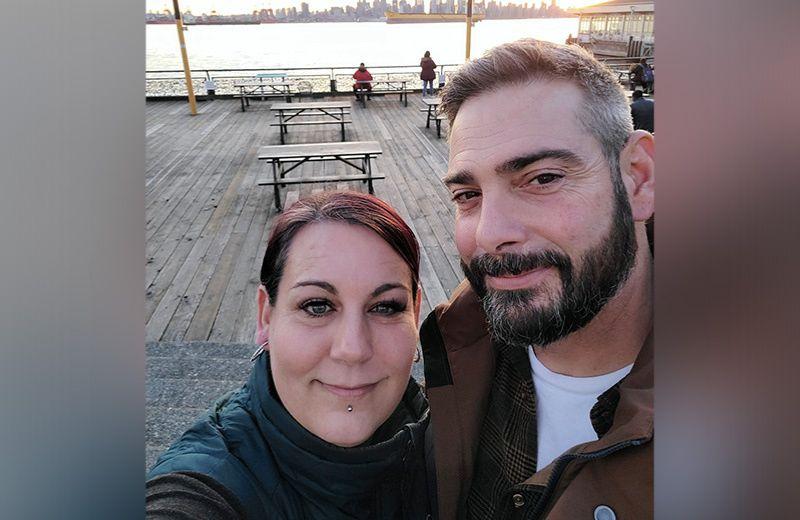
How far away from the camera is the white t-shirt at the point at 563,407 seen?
1017 mm

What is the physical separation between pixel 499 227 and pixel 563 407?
0.44 meters

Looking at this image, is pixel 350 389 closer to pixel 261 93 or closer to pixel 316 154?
pixel 316 154

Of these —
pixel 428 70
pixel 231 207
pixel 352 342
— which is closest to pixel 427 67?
pixel 428 70

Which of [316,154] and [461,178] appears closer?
[461,178]

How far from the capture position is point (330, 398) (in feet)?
3.36

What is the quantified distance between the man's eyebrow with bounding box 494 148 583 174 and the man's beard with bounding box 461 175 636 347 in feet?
0.50

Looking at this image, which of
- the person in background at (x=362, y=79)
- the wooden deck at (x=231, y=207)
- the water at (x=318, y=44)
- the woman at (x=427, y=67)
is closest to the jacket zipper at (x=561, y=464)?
Answer: the wooden deck at (x=231, y=207)

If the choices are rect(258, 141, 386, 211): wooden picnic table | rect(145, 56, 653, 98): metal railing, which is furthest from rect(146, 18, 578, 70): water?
rect(258, 141, 386, 211): wooden picnic table

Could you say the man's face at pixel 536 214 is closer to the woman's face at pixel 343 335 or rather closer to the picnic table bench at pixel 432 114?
the woman's face at pixel 343 335

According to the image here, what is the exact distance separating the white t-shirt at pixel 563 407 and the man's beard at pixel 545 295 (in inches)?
6.0

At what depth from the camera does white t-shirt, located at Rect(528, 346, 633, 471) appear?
102 cm

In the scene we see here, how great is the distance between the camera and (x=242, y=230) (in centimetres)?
584

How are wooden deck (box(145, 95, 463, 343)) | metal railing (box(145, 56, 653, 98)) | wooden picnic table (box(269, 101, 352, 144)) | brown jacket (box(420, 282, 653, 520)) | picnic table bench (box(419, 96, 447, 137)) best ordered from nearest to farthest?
1. brown jacket (box(420, 282, 653, 520))
2. wooden deck (box(145, 95, 463, 343))
3. wooden picnic table (box(269, 101, 352, 144))
4. picnic table bench (box(419, 96, 447, 137))
5. metal railing (box(145, 56, 653, 98))

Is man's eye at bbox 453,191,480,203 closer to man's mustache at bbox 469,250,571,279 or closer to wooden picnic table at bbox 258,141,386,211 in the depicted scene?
man's mustache at bbox 469,250,571,279
